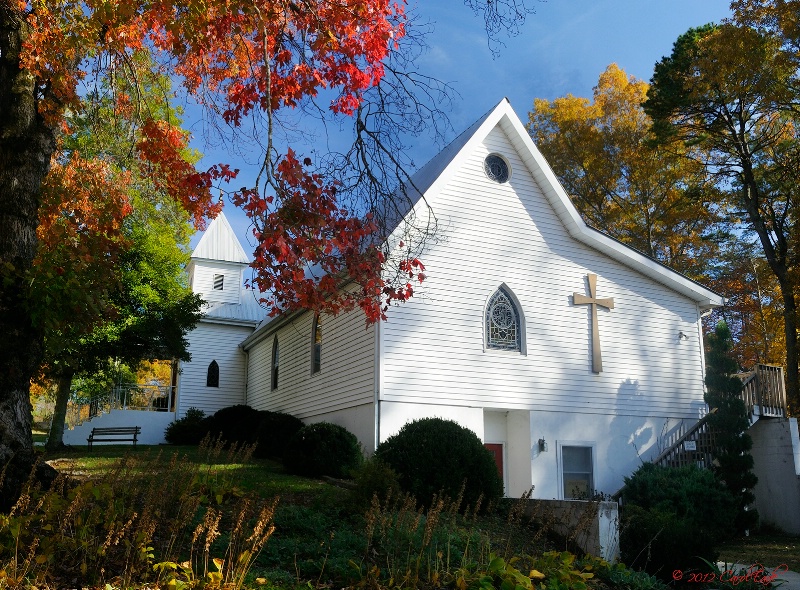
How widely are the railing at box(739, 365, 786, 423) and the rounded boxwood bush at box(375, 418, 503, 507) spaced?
9618mm

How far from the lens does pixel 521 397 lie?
17.0 metres

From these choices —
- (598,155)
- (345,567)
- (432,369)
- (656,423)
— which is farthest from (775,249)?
(345,567)

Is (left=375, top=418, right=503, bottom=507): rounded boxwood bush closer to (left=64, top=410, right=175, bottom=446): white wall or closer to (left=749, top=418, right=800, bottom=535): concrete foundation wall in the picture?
(left=749, top=418, right=800, bottom=535): concrete foundation wall

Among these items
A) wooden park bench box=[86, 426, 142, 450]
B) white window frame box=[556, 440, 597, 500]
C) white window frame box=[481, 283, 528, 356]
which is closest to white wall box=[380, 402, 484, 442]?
white window frame box=[481, 283, 528, 356]

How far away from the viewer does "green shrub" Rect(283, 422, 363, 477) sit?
1512 centimetres

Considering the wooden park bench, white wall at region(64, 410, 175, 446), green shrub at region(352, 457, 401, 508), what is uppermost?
white wall at region(64, 410, 175, 446)

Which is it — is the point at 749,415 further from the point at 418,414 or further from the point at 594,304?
the point at 418,414

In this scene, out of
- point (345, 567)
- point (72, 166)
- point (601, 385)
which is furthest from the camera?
point (601, 385)

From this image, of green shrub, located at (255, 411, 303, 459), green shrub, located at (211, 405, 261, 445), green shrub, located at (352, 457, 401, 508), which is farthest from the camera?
green shrub, located at (211, 405, 261, 445)

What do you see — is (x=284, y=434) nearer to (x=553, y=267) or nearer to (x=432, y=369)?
(x=432, y=369)

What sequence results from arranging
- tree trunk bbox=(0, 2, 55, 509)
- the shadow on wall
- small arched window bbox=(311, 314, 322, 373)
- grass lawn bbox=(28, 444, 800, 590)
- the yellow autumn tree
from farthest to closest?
the yellow autumn tree, small arched window bbox=(311, 314, 322, 373), the shadow on wall, tree trunk bbox=(0, 2, 55, 509), grass lawn bbox=(28, 444, 800, 590)

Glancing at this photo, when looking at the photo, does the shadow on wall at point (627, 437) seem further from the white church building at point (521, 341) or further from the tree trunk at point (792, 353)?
the tree trunk at point (792, 353)

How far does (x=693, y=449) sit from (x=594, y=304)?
4156 millimetres

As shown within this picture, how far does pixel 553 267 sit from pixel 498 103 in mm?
4212
